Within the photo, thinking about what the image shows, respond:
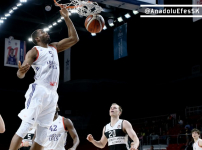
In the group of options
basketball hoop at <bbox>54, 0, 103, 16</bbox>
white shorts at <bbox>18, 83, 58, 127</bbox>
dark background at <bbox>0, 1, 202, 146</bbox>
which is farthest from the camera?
dark background at <bbox>0, 1, 202, 146</bbox>

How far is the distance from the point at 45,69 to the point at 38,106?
0.51 meters

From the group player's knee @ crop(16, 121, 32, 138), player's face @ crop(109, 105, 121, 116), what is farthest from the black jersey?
player's knee @ crop(16, 121, 32, 138)

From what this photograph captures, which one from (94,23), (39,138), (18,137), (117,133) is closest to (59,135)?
(117,133)

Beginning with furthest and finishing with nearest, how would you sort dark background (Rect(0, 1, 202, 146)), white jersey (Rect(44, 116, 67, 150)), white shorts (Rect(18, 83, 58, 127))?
1. dark background (Rect(0, 1, 202, 146))
2. white jersey (Rect(44, 116, 67, 150))
3. white shorts (Rect(18, 83, 58, 127))

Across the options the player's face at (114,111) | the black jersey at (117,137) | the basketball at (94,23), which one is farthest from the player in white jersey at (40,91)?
the basketball at (94,23)

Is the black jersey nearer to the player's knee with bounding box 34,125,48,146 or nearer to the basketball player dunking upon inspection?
the basketball player dunking

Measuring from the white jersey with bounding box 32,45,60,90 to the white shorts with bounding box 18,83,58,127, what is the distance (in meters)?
0.09

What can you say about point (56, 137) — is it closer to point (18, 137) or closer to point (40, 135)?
point (40, 135)

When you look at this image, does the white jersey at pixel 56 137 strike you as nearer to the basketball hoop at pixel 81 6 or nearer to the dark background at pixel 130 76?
the basketball hoop at pixel 81 6

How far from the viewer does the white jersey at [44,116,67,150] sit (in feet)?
19.0

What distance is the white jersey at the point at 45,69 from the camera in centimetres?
413

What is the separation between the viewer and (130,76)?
23984 mm

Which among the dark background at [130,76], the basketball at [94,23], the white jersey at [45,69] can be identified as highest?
the dark background at [130,76]

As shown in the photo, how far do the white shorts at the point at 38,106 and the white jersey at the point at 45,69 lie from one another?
91 mm
